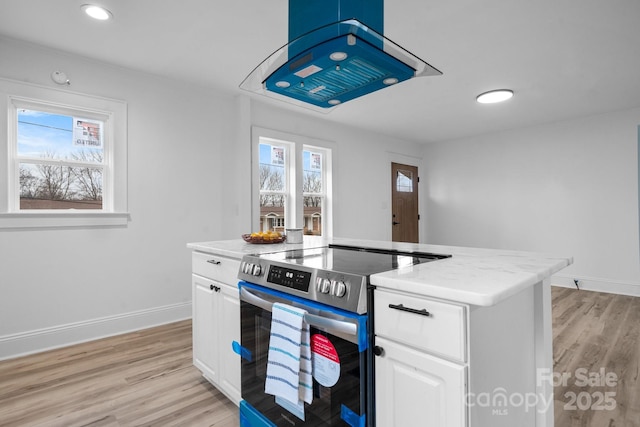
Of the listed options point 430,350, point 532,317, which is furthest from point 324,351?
point 532,317

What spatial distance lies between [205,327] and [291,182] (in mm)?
2797

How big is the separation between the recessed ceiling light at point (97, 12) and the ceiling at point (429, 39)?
0.04 m

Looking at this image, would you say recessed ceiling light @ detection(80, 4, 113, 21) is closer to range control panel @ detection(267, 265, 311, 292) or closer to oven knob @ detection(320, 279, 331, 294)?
range control panel @ detection(267, 265, 311, 292)

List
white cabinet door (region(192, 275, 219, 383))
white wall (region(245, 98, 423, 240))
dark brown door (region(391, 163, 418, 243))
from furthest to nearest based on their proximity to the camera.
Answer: dark brown door (region(391, 163, 418, 243))
white wall (region(245, 98, 423, 240))
white cabinet door (region(192, 275, 219, 383))

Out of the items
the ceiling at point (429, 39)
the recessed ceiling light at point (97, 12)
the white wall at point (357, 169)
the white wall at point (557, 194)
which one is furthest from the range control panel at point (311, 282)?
the white wall at point (557, 194)

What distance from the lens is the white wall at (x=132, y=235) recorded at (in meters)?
2.70

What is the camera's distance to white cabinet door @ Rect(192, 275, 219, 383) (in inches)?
79.2

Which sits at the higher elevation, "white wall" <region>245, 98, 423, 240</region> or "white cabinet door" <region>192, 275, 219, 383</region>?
"white wall" <region>245, 98, 423, 240</region>

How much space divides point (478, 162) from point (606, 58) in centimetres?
302

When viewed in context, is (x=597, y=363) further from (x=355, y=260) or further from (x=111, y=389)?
(x=111, y=389)

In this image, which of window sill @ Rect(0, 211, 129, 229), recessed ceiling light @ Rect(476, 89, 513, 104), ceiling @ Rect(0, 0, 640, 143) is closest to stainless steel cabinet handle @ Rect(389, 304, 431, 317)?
ceiling @ Rect(0, 0, 640, 143)

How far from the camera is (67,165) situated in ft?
9.64

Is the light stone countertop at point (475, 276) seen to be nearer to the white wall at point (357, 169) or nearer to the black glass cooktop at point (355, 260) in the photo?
the black glass cooktop at point (355, 260)

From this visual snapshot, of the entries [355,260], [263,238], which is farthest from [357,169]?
[355,260]
